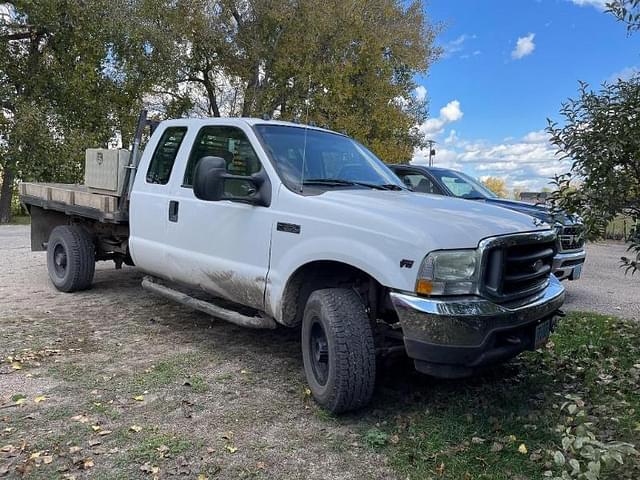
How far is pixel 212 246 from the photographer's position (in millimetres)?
4328

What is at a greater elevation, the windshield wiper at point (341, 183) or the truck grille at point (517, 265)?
the windshield wiper at point (341, 183)

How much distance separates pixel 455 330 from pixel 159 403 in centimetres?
205

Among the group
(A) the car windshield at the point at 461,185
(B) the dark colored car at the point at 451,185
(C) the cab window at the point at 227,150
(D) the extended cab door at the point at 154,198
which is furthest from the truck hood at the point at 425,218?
(A) the car windshield at the point at 461,185

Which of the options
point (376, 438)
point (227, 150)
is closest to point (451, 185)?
point (227, 150)

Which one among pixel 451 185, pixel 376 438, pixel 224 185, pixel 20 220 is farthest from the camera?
pixel 20 220

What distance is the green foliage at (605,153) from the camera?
2939 mm

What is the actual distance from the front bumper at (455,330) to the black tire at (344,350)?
1.15 feet

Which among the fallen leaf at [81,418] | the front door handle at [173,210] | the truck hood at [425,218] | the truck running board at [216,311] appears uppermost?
the truck hood at [425,218]

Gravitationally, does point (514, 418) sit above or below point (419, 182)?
below

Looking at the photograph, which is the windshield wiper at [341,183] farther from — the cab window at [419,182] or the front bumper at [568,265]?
the cab window at [419,182]

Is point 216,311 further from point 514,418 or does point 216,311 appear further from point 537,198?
point 537,198

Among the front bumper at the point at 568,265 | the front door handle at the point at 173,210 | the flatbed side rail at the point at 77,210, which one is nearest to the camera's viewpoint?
the front door handle at the point at 173,210

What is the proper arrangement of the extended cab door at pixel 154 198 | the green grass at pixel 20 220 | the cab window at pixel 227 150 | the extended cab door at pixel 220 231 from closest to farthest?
the extended cab door at pixel 220 231
the cab window at pixel 227 150
the extended cab door at pixel 154 198
the green grass at pixel 20 220

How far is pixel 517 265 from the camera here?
317 centimetres
